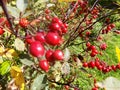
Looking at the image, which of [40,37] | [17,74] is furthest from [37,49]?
[17,74]

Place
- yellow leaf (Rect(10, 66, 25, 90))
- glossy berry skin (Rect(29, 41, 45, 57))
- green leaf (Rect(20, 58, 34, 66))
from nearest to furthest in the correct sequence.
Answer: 1. glossy berry skin (Rect(29, 41, 45, 57))
2. green leaf (Rect(20, 58, 34, 66))
3. yellow leaf (Rect(10, 66, 25, 90))

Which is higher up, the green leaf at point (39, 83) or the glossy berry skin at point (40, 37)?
the glossy berry skin at point (40, 37)

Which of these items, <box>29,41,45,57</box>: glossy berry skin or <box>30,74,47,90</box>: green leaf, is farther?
<box>30,74,47,90</box>: green leaf

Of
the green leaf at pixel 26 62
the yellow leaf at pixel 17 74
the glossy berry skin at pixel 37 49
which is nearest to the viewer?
the glossy berry skin at pixel 37 49

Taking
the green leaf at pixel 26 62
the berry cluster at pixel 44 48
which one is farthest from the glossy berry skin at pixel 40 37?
the green leaf at pixel 26 62

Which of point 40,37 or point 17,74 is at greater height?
point 40,37

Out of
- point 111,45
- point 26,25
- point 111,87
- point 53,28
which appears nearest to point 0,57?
point 26,25

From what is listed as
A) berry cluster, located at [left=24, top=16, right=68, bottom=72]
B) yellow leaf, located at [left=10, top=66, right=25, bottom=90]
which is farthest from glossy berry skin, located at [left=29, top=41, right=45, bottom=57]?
yellow leaf, located at [left=10, top=66, right=25, bottom=90]

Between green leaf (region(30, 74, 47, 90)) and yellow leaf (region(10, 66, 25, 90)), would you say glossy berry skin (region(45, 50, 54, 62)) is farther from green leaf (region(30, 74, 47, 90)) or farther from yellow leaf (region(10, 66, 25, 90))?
yellow leaf (region(10, 66, 25, 90))

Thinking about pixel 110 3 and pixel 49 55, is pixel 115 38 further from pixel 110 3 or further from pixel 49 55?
pixel 49 55

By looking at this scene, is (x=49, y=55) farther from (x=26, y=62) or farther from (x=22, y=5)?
(x=22, y=5)

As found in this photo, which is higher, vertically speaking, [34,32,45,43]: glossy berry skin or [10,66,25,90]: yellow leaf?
[34,32,45,43]: glossy berry skin

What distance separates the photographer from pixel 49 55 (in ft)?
3.57

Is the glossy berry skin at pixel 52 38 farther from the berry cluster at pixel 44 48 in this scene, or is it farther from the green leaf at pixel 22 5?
the green leaf at pixel 22 5
